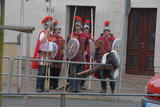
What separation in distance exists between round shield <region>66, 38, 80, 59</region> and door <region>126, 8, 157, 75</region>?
17.7 feet

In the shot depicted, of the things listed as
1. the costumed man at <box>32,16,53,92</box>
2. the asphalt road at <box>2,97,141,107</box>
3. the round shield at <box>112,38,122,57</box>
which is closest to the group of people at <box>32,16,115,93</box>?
the costumed man at <box>32,16,53,92</box>

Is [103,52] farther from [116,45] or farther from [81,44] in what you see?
[81,44]

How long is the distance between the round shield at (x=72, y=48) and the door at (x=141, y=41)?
5380 millimetres

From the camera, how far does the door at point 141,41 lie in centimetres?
1700

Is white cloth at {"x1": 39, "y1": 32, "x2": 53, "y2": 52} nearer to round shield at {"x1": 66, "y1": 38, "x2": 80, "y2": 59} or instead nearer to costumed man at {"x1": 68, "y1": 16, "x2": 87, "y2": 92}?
round shield at {"x1": 66, "y1": 38, "x2": 80, "y2": 59}

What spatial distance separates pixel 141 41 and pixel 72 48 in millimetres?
5496

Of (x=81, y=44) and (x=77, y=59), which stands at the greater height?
(x=81, y=44)

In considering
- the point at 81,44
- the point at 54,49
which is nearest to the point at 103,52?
the point at 81,44

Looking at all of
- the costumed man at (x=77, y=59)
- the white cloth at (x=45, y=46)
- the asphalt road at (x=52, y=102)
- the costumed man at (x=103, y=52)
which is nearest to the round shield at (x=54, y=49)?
the white cloth at (x=45, y=46)

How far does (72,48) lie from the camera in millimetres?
12234

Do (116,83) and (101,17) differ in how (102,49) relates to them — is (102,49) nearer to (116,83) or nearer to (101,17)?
(116,83)

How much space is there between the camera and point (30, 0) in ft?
59.8

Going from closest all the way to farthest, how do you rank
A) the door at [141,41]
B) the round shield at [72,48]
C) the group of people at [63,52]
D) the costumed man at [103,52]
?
1. the group of people at [63,52]
2. the round shield at [72,48]
3. the costumed man at [103,52]
4. the door at [141,41]

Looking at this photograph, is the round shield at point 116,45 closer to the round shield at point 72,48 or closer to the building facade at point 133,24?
the round shield at point 72,48
